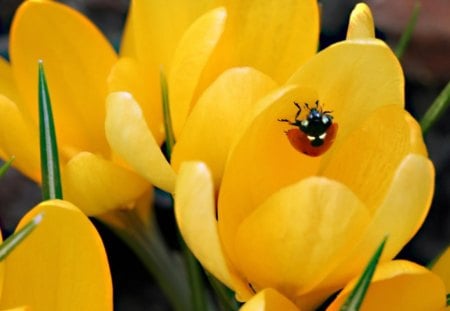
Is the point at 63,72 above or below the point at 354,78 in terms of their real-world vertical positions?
below

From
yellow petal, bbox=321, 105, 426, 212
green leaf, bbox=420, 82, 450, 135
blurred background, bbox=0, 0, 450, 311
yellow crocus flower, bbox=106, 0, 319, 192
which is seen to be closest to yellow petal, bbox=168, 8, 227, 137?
yellow crocus flower, bbox=106, 0, 319, 192

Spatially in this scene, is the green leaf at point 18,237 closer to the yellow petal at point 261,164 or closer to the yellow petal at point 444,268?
the yellow petal at point 261,164

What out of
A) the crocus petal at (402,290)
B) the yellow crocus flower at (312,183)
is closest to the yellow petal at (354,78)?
the yellow crocus flower at (312,183)

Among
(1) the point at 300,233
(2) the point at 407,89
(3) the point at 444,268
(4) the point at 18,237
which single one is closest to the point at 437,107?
(3) the point at 444,268

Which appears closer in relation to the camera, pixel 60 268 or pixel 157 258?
pixel 60 268

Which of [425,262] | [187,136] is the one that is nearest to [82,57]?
[187,136]

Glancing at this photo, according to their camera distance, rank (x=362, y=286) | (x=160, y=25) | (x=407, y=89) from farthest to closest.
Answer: (x=407, y=89), (x=160, y=25), (x=362, y=286)

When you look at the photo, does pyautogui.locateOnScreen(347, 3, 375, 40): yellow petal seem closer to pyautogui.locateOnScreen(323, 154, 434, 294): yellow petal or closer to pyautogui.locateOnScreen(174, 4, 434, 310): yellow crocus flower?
pyautogui.locateOnScreen(174, 4, 434, 310): yellow crocus flower

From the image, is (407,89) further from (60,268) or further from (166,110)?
(60,268)
